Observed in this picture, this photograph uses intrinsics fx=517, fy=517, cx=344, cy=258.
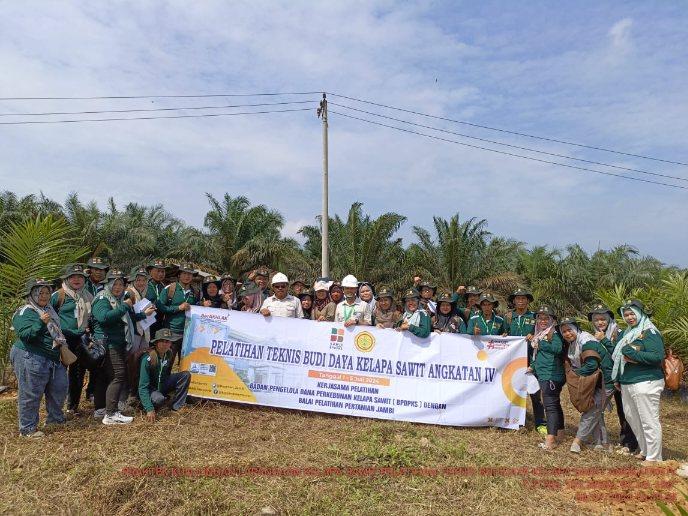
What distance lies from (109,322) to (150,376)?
899 millimetres

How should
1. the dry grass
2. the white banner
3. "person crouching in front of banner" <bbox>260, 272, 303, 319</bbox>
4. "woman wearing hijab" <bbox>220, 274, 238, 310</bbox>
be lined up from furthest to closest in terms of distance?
"woman wearing hijab" <bbox>220, 274, 238, 310</bbox>, "person crouching in front of banner" <bbox>260, 272, 303, 319</bbox>, the white banner, the dry grass

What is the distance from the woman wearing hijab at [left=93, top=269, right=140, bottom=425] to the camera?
6.42 meters

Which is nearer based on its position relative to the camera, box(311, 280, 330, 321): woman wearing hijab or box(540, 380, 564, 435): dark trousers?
box(540, 380, 564, 435): dark trousers

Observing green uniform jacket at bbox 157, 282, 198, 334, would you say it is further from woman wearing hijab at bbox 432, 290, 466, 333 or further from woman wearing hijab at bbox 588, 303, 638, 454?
woman wearing hijab at bbox 588, 303, 638, 454

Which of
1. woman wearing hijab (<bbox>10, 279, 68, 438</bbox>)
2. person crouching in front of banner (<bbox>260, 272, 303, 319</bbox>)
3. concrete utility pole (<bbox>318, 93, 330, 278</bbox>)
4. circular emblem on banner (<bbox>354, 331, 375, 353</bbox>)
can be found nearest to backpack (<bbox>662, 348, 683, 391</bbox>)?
circular emblem on banner (<bbox>354, 331, 375, 353</bbox>)

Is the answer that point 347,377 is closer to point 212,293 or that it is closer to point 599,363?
point 212,293

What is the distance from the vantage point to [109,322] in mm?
6461

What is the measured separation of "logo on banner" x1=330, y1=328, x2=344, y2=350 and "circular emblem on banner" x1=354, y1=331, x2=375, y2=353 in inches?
7.9

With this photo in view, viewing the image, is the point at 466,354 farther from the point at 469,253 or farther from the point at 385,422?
the point at 469,253

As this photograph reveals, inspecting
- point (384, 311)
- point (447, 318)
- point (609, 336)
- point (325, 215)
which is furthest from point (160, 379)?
point (325, 215)

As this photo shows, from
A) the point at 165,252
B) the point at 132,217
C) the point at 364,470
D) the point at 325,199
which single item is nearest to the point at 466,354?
the point at 364,470

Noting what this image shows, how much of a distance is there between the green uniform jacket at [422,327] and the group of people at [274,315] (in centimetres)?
1

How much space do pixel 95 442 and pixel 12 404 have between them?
8.31ft

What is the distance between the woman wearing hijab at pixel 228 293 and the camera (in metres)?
8.05
